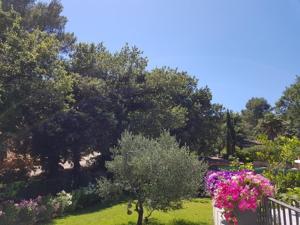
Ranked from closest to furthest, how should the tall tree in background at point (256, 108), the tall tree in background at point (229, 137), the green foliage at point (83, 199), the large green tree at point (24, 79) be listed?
the large green tree at point (24, 79)
the green foliage at point (83, 199)
the tall tree in background at point (229, 137)
the tall tree in background at point (256, 108)

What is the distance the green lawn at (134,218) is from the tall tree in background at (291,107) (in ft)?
126

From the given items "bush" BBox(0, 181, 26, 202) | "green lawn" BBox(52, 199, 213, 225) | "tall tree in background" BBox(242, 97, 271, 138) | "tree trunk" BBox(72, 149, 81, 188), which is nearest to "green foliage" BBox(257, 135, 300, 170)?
"green lawn" BBox(52, 199, 213, 225)

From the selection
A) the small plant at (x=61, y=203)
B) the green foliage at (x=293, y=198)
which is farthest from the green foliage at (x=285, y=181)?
the small plant at (x=61, y=203)

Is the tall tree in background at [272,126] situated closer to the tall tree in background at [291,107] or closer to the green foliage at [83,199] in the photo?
the tall tree in background at [291,107]

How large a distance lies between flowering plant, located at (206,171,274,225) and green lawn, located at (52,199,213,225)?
24.3ft

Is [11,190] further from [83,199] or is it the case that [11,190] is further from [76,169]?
[76,169]

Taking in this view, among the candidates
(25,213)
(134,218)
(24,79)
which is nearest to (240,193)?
(134,218)

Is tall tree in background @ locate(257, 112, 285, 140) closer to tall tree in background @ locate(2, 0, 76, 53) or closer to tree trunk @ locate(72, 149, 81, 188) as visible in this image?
tall tree in background @ locate(2, 0, 76, 53)

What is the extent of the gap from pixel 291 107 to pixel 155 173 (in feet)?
171

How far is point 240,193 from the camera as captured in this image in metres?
6.80

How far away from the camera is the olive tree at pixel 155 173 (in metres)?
12.7

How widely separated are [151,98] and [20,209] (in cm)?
1597

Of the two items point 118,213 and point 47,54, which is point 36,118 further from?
point 118,213

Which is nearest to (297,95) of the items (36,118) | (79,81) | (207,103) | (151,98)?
Result: (207,103)
